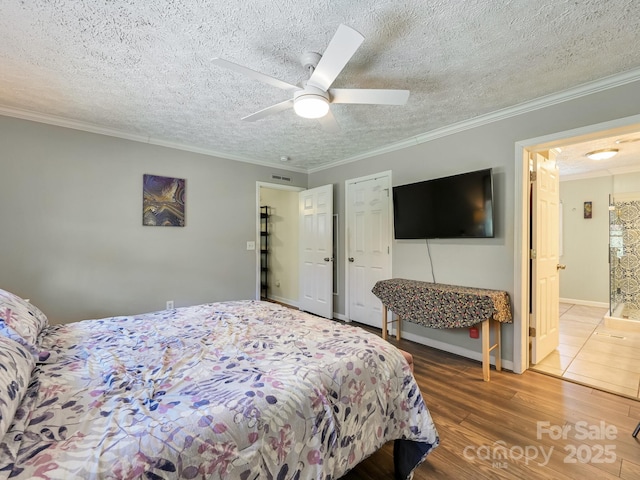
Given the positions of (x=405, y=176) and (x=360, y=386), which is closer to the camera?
(x=360, y=386)

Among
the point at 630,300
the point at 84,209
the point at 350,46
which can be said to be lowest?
the point at 630,300

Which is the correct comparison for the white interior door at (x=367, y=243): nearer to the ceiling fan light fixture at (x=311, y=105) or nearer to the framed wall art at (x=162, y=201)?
the ceiling fan light fixture at (x=311, y=105)

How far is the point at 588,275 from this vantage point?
5098 mm

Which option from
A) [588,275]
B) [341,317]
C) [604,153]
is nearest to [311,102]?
[341,317]

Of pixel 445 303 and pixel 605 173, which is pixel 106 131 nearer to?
pixel 445 303

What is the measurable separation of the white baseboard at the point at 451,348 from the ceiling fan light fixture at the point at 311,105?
268 cm

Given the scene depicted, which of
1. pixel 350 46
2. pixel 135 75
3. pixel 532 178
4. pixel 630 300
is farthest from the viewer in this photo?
pixel 630 300

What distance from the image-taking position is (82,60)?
6.27 feet

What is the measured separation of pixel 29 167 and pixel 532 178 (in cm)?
474

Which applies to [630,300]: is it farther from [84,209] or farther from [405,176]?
[84,209]

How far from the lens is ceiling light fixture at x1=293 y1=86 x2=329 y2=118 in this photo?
176 cm

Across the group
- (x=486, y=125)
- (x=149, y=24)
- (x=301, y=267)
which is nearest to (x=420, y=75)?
(x=486, y=125)

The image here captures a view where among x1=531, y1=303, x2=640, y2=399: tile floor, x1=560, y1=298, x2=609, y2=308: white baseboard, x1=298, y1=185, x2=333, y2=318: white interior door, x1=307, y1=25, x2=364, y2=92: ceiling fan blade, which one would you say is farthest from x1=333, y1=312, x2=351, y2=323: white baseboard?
x1=560, y1=298, x2=609, y2=308: white baseboard

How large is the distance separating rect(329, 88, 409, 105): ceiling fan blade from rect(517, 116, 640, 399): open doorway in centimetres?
153
